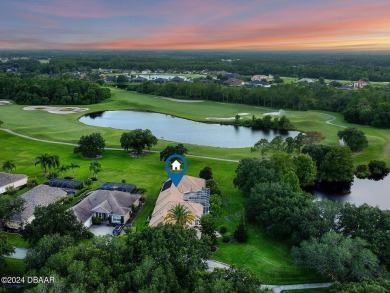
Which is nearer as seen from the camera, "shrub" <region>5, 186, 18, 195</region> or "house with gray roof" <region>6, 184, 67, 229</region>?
"house with gray roof" <region>6, 184, 67, 229</region>

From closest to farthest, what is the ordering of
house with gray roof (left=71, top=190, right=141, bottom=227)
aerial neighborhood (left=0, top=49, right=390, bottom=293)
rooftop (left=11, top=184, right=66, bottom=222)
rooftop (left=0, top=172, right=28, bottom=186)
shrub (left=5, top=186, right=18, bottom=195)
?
aerial neighborhood (left=0, top=49, right=390, bottom=293)
rooftop (left=11, top=184, right=66, bottom=222)
house with gray roof (left=71, top=190, right=141, bottom=227)
shrub (left=5, top=186, right=18, bottom=195)
rooftop (left=0, top=172, right=28, bottom=186)

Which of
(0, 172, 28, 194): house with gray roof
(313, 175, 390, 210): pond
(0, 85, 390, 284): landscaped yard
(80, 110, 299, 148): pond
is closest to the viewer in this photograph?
(0, 85, 390, 284): landscaped yard

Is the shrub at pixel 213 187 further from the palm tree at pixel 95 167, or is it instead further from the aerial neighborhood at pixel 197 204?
the palm tree at pixel 95 167

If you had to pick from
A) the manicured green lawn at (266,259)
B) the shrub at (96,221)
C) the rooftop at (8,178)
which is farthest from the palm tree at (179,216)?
the rooftop at (8,178)

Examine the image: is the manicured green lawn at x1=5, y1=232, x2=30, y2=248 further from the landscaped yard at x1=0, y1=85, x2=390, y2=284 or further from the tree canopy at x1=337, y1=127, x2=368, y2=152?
the tree canopy at x1=337, y1=127, x2=368, y2=152

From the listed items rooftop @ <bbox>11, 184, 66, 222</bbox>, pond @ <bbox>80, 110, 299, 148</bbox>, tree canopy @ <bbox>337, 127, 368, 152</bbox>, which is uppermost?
tree canopy @ <bbox>337, 127, 368, 152</bbox>

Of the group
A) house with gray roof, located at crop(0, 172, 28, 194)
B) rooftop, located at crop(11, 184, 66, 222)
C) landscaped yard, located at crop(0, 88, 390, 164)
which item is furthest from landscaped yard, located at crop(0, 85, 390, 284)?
house with gray roof, located at crop(0, 172, 28, 194)
